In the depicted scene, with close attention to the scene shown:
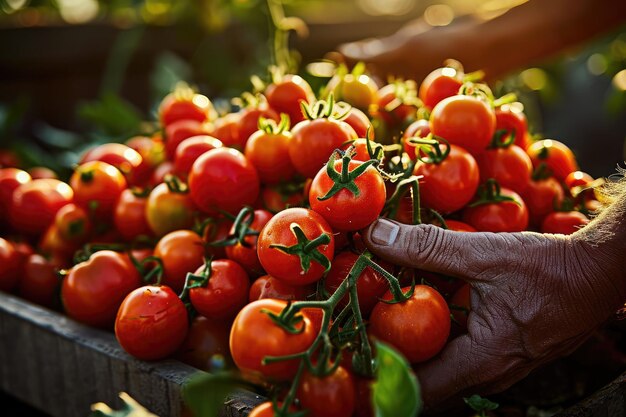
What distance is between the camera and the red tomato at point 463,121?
1.05 metres

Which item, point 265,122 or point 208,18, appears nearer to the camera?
point 265,122

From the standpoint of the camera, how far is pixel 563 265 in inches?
37.1

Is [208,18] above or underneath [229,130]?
above

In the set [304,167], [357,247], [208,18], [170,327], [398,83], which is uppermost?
[208,18]

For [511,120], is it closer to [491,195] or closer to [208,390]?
[491,195]

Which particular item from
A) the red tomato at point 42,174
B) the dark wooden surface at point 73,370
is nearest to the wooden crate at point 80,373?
the dark wooden surface at point 73,370

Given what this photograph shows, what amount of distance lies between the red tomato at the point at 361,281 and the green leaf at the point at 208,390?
287 mm

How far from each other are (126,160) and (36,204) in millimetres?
223

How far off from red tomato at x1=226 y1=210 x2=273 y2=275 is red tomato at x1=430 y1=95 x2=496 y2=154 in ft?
1.09

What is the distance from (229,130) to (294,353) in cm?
67

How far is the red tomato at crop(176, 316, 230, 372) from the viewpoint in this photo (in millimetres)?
1038

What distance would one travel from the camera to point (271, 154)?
1.10 meters

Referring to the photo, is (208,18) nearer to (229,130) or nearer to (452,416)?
(229,130)

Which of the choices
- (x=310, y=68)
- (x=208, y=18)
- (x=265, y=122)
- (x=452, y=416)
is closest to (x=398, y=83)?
(x=265, y=122)
